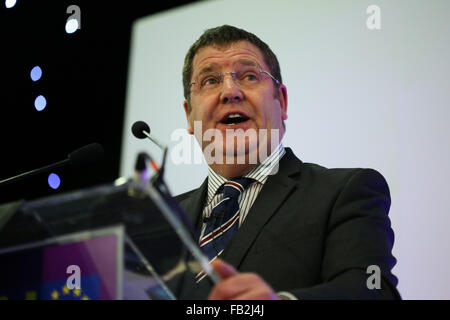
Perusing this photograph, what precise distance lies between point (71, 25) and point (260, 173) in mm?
1742

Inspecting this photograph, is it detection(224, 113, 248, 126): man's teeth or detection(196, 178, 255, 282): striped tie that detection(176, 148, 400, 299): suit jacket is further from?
detection(224, 113, 248, 126): man's teeth

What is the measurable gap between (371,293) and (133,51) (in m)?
2.12

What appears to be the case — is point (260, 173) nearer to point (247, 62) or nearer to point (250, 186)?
point (250, 186)

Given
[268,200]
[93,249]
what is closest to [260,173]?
[268,200]

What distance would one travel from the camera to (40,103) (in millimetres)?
3051

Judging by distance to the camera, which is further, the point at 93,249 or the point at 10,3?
the point at 10,3

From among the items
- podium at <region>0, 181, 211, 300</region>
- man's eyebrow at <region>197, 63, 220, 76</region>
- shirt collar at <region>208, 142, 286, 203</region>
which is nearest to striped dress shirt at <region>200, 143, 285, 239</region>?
shirt collar at <region>208, 142, 286, 203</region>

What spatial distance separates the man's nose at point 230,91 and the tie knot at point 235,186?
0.31 metres

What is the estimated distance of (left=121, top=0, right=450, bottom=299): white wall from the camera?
6.57 ft

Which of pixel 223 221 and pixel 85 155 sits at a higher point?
pixel 85 155

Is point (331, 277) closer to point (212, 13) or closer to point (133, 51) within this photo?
point (212, 13)

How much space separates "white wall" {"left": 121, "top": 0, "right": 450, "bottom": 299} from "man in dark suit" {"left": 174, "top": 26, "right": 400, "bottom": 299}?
21 centimetres

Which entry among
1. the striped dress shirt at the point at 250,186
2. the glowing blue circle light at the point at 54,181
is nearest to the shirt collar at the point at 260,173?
the striped dress shirt at the point at 250,186
